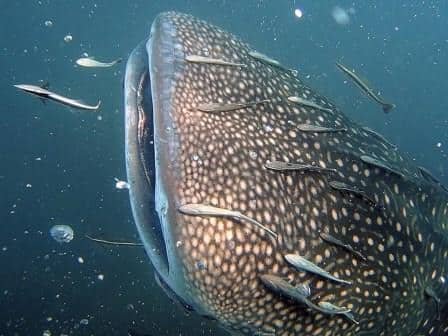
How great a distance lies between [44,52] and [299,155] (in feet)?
77.1

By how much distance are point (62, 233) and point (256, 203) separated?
10229 millimetres

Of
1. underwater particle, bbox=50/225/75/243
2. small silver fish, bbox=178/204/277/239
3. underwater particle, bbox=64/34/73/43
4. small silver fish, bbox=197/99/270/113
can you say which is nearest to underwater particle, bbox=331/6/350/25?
underwater particle, bbox=64/34/73/43

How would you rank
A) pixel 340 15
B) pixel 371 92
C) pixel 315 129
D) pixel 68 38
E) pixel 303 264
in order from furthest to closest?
pixel 340 15, pixel 68 38, pixel 371 92, pixel 315 129, pixel 303 264

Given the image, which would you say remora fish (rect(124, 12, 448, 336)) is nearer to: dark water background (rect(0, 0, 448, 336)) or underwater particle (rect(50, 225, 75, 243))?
dark water background (rect(0, 0, 448, 336))

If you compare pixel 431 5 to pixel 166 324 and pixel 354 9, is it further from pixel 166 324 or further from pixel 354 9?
pixel 166 324

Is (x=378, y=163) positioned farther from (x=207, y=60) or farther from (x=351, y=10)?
(x=351, y=10)

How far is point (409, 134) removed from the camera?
3203 centimetres

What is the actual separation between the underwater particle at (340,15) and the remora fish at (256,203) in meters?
48.0

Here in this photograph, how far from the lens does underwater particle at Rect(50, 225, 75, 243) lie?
39.8 feet

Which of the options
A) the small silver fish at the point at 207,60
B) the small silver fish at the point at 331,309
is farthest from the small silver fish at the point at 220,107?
the small silver fish at the point at 331,309

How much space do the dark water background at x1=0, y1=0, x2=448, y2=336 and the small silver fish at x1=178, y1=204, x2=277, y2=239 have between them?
7.56 feet

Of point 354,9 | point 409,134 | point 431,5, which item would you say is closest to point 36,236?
point 409,134

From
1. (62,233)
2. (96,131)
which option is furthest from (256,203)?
(96,131)

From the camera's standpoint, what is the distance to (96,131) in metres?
18.1
